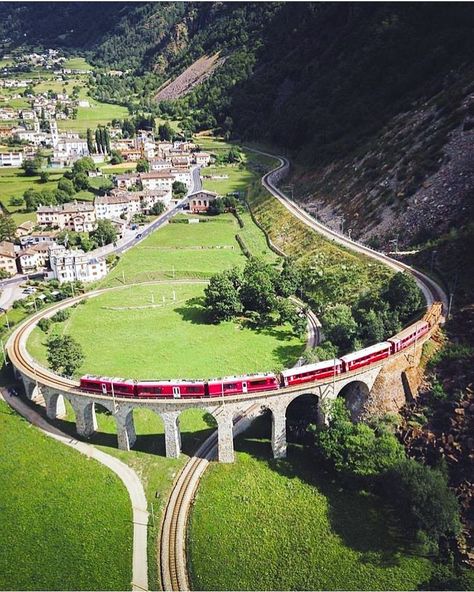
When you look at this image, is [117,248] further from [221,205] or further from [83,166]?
[83,166]

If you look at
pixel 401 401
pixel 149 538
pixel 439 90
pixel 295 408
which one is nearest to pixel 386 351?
pixel 401 401

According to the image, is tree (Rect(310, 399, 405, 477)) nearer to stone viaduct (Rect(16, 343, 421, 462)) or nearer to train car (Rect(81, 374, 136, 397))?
stone viaduct (Rect(16, 343, 421, 462))

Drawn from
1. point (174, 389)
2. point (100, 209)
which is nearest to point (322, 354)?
point (174, 389)

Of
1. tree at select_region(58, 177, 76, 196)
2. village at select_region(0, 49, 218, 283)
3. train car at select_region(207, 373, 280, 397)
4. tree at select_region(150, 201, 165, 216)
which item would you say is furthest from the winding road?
tree at select_region(58, 177, 76, 196)

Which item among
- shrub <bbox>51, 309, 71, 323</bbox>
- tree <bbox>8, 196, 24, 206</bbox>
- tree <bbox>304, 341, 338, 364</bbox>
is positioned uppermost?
tree <bbox>8, 196, 24, 206</bbox>

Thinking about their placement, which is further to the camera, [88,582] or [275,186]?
[275,186]

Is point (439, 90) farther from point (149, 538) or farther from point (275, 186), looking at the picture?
point (149, 538)
